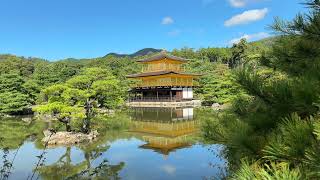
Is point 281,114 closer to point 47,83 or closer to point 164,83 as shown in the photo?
point 47,83

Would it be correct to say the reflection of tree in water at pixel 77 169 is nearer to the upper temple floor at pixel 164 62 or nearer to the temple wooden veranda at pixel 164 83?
the temple wooden veranda at pixel 164 83

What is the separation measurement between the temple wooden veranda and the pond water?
1774cm

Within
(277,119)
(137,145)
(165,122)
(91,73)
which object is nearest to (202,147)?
(137,145)

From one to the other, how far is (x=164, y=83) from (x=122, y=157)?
24.2 meters

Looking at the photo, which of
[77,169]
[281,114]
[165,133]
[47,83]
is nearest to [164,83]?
[47,83]

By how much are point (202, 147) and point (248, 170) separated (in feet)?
35.1

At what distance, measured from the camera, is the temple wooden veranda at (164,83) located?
115ft

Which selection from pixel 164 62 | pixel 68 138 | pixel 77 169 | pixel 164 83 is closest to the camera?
pixel 77 169

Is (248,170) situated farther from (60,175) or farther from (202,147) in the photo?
(202,147)

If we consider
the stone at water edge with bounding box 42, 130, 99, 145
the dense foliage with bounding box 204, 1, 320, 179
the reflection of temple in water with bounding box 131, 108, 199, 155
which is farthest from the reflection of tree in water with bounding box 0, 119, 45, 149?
the dense foliage with bounding box 204, 1, 320, 179

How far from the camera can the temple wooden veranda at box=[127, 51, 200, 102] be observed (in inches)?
1377

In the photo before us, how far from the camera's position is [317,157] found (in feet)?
5.59

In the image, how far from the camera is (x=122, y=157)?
36.7 feet

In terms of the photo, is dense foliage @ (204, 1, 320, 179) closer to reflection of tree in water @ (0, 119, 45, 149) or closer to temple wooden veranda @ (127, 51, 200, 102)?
reflection of tree in water @ (0, 119, 45, 149)
